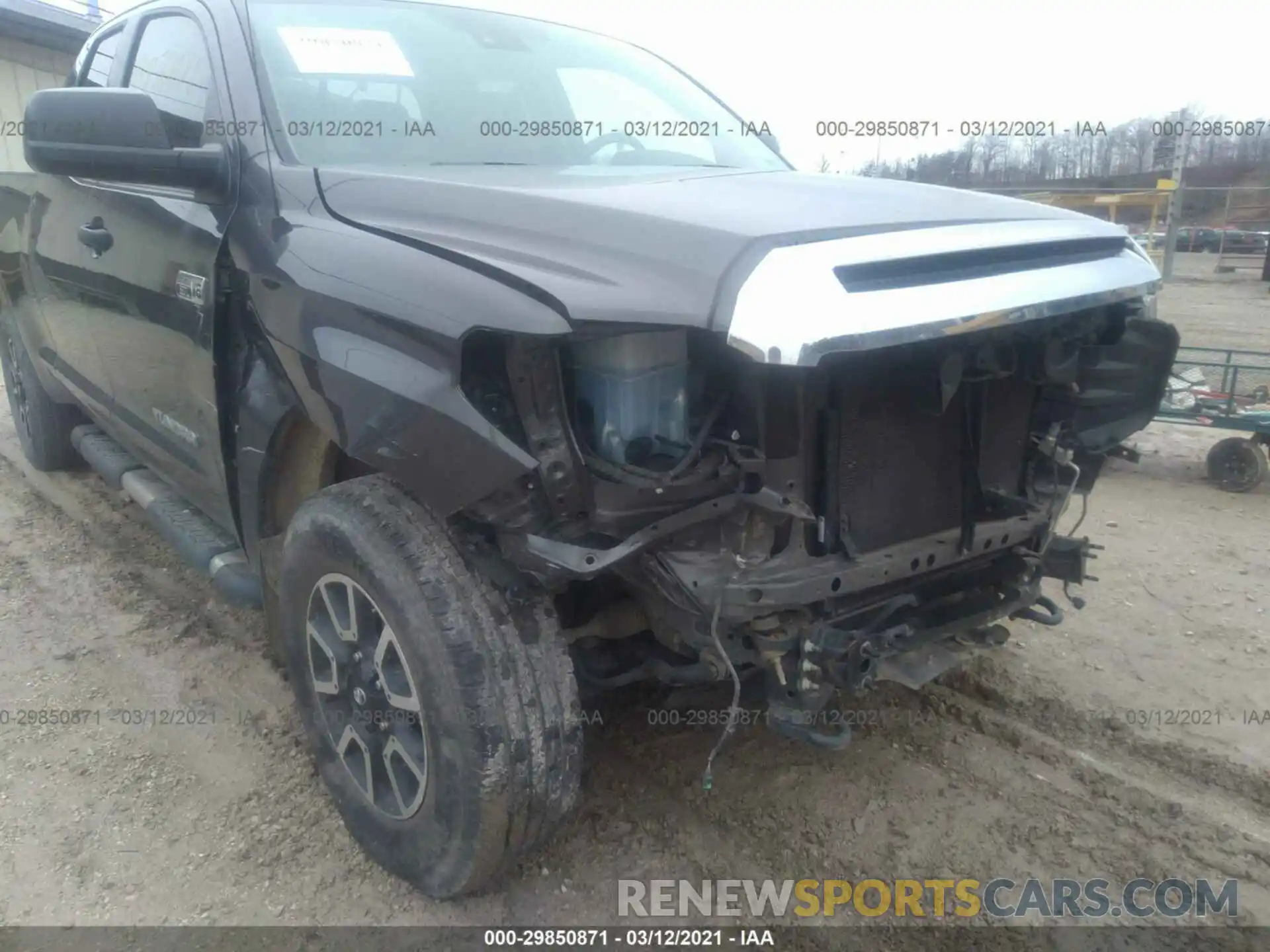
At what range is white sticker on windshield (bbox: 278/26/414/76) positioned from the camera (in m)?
2.65

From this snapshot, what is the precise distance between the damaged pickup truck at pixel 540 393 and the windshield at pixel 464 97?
0.5 inches

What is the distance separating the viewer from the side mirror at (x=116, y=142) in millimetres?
2334

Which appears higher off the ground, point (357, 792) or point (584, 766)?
point (357, 792)

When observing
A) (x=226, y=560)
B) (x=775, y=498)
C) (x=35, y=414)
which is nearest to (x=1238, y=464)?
(x=775, y=498)

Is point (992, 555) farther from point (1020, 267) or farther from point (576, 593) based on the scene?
point (576, 593)

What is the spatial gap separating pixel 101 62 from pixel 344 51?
1.60 meters

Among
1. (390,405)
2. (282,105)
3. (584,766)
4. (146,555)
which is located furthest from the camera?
(146,555)

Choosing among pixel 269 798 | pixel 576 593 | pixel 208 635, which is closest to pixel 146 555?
pixel 208 635

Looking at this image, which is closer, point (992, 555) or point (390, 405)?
point (390, 405)

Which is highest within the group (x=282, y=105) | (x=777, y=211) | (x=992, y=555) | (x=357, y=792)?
(x=282, y=105)

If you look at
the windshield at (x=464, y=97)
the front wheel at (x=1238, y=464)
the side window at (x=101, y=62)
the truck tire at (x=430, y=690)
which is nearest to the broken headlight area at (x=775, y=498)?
the truck tire at (x=430, y=690)

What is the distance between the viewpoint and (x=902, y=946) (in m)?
2.16

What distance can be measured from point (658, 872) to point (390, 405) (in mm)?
1320

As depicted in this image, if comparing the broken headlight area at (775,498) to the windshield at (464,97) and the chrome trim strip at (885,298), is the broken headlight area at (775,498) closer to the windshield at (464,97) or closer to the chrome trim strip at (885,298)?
the chrome trim strip at (885,298)
